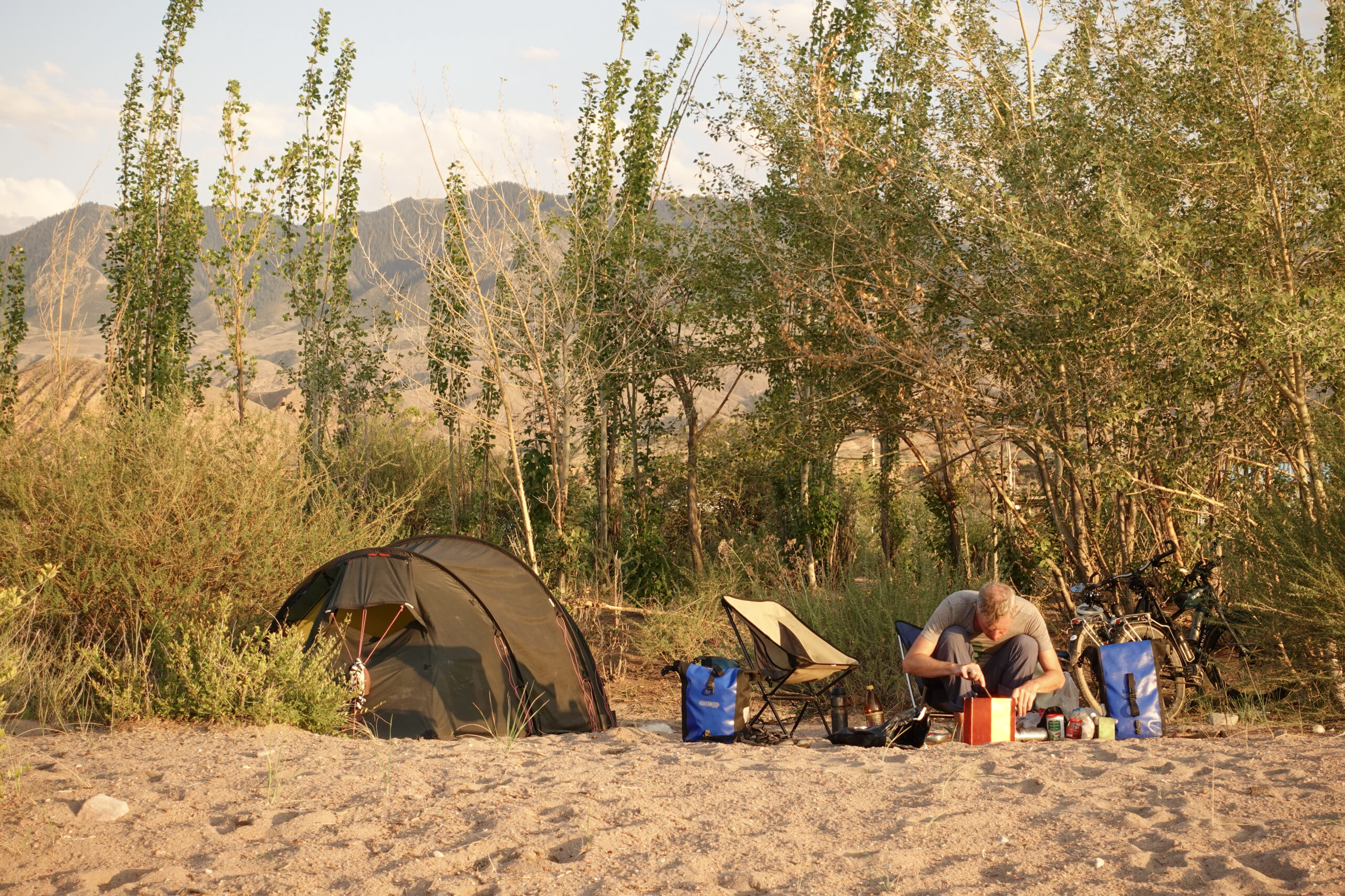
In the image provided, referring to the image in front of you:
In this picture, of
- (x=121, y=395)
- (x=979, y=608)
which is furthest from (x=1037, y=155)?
(x=121, y=395)

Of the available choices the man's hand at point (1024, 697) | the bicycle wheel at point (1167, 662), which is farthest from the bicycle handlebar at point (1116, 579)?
the man's hand at point (1024, 697)

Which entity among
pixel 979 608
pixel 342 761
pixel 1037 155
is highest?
pixel 1037 155

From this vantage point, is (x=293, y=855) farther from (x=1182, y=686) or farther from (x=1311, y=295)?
(x=1311, y=295)

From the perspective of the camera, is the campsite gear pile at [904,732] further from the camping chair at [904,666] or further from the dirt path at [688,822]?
the dirt path at [688,822]

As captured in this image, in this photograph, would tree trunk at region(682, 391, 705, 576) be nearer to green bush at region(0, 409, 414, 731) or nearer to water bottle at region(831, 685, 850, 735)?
green bush at region(0, 409, 414, 731)

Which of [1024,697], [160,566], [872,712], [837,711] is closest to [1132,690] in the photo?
[1024,697]

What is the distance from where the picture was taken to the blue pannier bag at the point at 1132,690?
5.29 meters

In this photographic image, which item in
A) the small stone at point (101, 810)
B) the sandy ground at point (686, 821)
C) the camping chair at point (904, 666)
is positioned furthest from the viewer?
the camping chair at point (904, 666)

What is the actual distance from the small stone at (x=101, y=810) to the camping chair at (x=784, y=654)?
3.43m

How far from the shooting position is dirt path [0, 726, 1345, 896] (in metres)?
3.12

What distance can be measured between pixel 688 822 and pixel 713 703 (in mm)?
2324

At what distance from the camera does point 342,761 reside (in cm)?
468

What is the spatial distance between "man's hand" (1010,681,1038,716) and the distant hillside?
228 inches

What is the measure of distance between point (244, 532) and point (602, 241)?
4.27 meters
